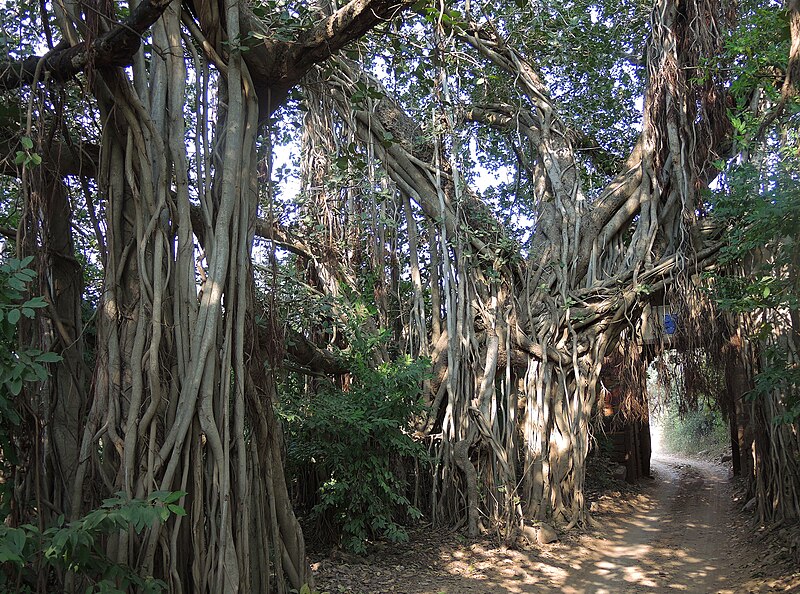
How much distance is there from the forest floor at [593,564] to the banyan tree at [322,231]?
1.42 feet

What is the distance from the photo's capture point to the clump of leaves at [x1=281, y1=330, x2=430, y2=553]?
4941mm

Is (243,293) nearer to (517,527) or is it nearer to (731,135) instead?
(517,527)

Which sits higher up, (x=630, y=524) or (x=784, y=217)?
(x=784, y=217)

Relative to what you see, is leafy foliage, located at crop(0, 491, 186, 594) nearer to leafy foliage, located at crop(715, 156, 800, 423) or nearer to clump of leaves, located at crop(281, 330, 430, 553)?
clump of leaves, located at crop(281, 330, 430, 553)

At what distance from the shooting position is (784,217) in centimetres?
345

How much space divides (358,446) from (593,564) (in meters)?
1.97

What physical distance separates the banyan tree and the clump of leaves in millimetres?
500

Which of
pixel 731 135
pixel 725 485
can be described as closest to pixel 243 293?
pixel 731 135

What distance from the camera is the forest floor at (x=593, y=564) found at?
14.9ft

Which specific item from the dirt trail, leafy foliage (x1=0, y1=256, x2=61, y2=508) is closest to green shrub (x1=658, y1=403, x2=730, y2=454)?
the dirt trail

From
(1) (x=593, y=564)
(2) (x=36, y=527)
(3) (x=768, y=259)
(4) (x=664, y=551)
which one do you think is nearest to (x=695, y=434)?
(4) (x=664, y=551)

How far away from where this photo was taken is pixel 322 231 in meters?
6.47

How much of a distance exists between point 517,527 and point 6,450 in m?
4.19

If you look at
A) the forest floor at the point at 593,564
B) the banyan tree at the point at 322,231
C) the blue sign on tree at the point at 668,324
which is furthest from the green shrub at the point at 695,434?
the banyan tree at the point at 322,231
